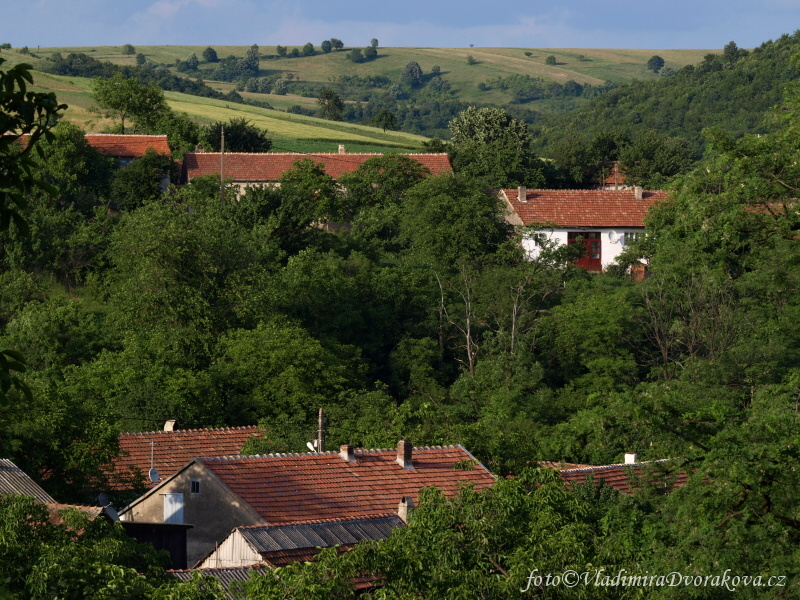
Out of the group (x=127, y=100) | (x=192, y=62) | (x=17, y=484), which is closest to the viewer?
(x=17, y=484)

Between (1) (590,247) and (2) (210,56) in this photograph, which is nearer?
(1) (590,247)

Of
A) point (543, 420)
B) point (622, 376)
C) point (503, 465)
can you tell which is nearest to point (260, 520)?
point (503, 465)

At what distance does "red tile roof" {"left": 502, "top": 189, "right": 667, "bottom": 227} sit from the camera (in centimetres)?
4959

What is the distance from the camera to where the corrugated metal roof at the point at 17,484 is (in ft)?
57.9

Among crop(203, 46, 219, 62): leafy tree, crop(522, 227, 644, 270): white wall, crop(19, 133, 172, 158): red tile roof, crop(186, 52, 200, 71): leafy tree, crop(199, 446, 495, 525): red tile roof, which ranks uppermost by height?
crop(203, 46, 219, 62): leafy tree

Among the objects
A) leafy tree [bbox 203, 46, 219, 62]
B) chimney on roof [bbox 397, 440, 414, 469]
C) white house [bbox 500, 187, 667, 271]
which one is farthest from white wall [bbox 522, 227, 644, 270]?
leafy tree [bbox 203, 46, 219, 62]

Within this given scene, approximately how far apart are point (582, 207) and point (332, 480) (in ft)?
103

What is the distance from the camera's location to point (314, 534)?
15898mm

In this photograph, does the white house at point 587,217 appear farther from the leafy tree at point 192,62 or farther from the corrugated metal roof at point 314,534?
the leafy tree at point 192,62

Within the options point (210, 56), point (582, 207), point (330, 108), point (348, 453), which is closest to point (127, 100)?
point (582, 207)

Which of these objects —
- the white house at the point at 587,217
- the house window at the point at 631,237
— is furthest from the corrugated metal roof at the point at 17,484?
the house window at the point at 631,237

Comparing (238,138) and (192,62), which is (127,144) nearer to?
(238,138)

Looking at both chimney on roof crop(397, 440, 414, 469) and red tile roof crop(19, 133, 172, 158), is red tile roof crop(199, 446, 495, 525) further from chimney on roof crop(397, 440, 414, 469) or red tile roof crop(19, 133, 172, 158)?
red tile roof crop(19, 133, 172, 158)

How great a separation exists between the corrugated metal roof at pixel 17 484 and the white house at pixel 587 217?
30.3 meters
